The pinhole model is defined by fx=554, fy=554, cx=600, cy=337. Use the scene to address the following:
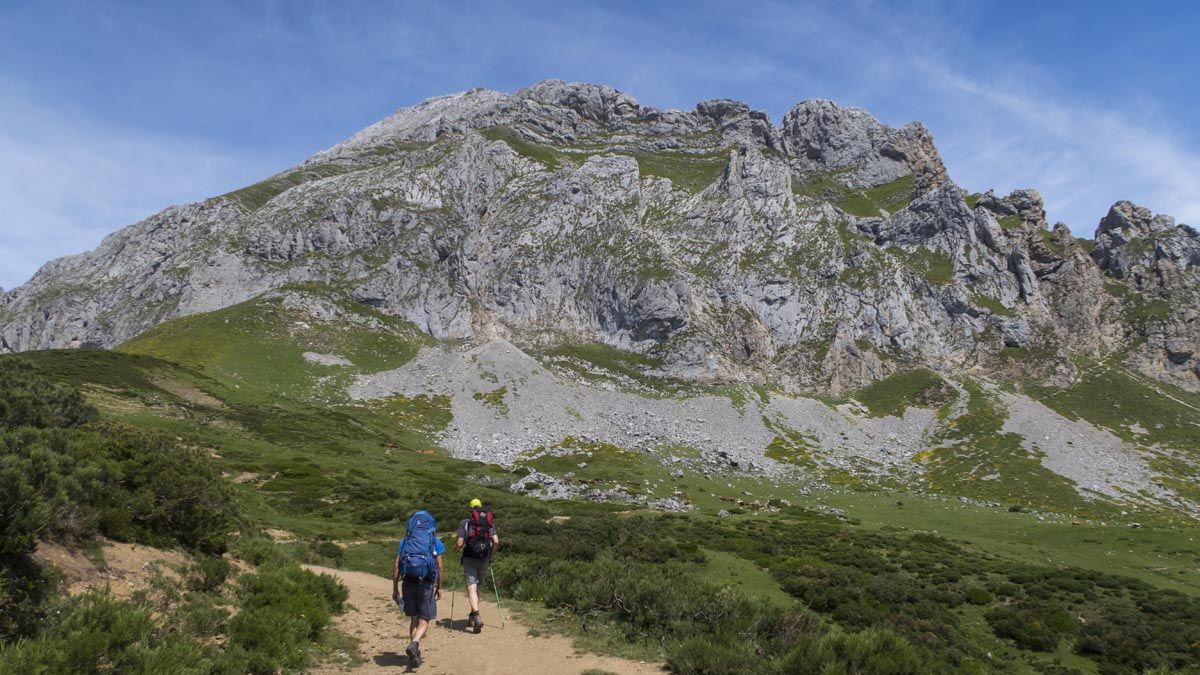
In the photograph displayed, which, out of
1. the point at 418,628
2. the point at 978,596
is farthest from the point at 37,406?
the point at 978,596

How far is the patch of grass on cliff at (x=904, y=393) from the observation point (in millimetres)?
116938

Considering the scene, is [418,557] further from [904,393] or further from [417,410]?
→ [904,393]

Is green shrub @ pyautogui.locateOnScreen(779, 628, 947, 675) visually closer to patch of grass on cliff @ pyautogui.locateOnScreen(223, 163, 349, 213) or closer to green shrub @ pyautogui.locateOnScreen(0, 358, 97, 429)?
green shrub @ pyautogui.locateOnScreen(0, 358, 97, 429)

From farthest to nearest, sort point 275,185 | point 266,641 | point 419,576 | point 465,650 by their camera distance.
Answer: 1. point 275,185
2. point 465,650
3. point 419,576
4. point 266,641

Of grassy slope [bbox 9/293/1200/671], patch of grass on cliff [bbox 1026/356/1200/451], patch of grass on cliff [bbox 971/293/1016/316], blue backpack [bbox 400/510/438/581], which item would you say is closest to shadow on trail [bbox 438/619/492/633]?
blue backpack [bbox 400/510/438/581]

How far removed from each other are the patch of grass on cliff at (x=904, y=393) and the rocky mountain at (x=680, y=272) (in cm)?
531

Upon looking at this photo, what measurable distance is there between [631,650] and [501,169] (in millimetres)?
183542

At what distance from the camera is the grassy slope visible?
113ft

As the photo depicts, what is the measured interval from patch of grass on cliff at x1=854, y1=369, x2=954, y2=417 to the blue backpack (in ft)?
395

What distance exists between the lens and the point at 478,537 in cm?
1509

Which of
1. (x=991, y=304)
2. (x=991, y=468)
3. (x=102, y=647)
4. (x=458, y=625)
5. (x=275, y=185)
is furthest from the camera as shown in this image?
(x=275, y=185)

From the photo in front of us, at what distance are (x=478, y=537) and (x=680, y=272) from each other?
452 ft

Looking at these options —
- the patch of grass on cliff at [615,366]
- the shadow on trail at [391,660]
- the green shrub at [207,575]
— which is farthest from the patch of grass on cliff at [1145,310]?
the green shrub at [207,575]

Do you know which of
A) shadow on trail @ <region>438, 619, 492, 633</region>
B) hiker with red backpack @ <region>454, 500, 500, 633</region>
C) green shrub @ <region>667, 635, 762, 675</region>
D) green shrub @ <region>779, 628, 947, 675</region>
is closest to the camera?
green shrub @ <region>779, 628, 947, 675</region>
